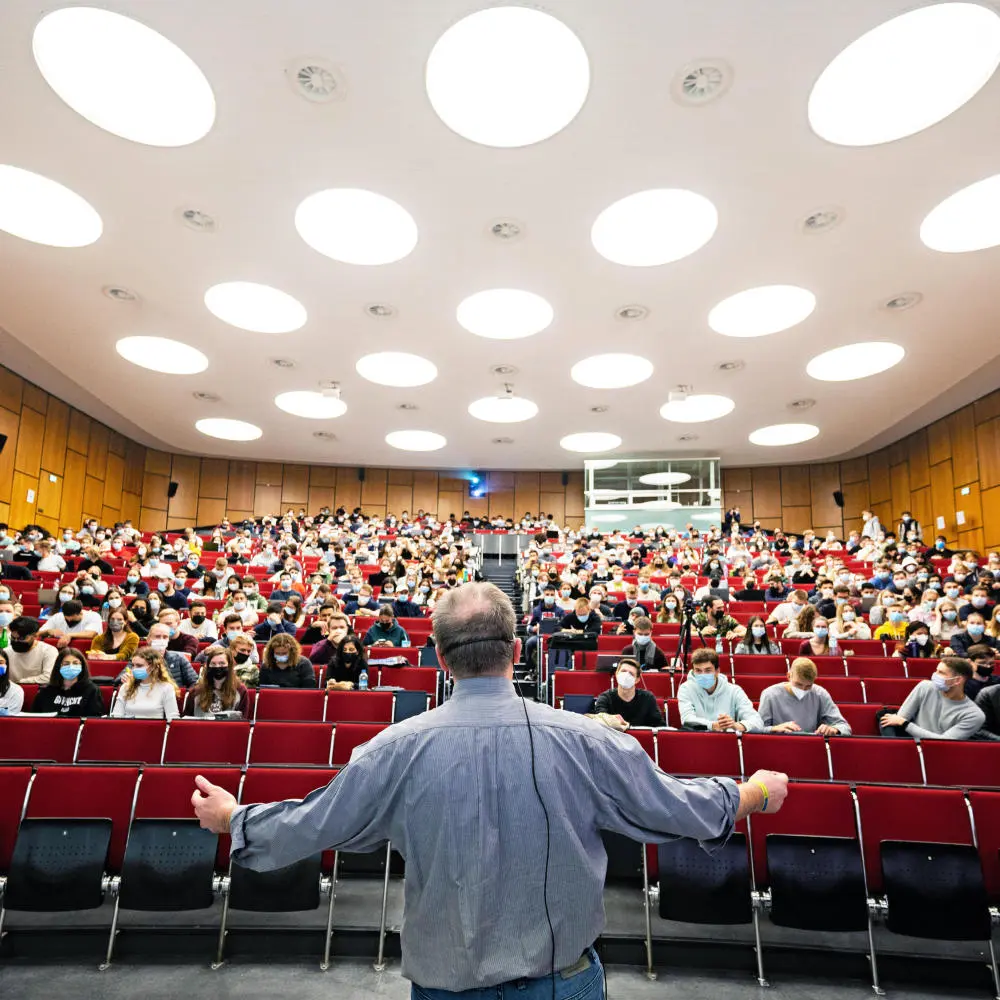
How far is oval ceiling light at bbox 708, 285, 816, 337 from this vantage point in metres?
11.0

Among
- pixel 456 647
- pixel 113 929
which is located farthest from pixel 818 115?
pixel 113 929

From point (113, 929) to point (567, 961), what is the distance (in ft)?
9.81

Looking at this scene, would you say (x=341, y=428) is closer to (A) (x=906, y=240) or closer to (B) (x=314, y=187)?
(B) (x=314, y=187)

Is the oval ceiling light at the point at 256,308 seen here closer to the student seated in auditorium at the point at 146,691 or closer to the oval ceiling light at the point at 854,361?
the student seated in auditorium at the point at 146,691

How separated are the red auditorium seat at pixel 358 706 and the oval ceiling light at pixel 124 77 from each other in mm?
5707

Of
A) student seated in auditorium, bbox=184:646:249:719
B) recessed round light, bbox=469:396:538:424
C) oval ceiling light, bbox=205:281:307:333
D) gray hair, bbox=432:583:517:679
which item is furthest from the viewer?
recessed round light, bbox=469:396:538:424

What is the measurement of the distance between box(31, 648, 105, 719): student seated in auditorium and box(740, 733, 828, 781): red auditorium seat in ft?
14.0

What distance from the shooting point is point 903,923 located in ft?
10.6

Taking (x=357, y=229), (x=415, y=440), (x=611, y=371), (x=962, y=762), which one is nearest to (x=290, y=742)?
(x=962, y=762)

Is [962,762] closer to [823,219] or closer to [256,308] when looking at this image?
[823,219]

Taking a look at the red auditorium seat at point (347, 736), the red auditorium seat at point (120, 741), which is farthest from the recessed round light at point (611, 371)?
the red auditorium seat at point (120, 741)

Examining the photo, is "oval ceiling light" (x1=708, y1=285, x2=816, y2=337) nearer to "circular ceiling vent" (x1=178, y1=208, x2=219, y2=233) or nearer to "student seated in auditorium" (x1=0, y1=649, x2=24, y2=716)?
"circular ceiling vent" (x1=178, y1=208, x2=219, y2=233)

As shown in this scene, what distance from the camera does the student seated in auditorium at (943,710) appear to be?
15.2 feet

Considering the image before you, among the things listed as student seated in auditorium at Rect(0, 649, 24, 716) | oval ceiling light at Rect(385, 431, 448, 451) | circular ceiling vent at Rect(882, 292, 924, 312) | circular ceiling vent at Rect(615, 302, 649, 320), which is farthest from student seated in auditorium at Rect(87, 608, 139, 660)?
oval ceiling light at Rect(385, 431, 448, 451)
